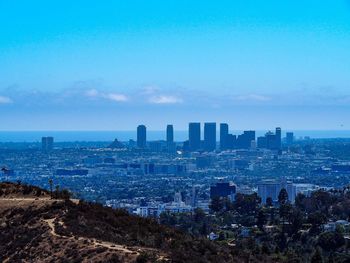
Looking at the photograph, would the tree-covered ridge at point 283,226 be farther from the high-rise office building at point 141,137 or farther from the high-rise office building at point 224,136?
the high-rise office building at point 141,137

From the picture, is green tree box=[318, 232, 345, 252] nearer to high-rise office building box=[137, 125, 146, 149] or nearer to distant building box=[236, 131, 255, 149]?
distant building box=[236, 131, 255, 149]

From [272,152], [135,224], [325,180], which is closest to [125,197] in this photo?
[325,180]

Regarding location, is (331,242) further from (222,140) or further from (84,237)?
(222,140)

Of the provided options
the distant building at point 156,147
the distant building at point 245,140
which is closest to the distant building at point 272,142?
the distant building at point 245,140

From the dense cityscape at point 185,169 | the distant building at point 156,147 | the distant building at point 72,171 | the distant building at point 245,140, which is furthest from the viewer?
the distant building at point 245,140

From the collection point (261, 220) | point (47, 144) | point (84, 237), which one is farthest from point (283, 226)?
point (47, 144)
